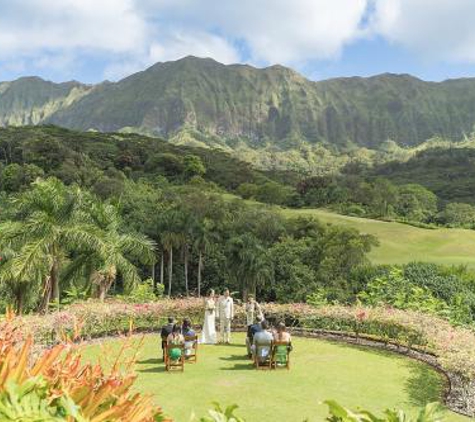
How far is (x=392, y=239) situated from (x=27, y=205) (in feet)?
181

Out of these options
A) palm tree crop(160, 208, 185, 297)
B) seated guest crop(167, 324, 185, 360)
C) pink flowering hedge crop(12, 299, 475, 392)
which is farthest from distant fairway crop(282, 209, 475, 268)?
seated guest crop(167, 324, 185, 360)

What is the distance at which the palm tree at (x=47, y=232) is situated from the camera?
67.3ft

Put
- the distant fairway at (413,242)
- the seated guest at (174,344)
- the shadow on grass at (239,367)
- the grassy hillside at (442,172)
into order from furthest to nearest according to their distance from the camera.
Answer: the grassy hillside at (442,172) → the distant fairway at (413,242) → the shadow on grass at (239,367) → the seated guest at (174,344)

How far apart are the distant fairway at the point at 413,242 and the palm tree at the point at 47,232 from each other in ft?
141

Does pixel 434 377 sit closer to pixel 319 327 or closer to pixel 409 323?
pixel 409 323

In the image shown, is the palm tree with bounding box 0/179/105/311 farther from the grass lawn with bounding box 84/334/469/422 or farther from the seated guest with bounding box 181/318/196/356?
the seated guest with bounding box 181/318/196/356

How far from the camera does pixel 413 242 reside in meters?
68.0

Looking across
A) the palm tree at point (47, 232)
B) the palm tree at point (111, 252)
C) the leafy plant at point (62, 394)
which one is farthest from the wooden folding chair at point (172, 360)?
the leafy plant at point (62, 394)

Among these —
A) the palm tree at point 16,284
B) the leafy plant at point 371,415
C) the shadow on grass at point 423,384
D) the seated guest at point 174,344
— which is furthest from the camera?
the palm tree at point 16,284

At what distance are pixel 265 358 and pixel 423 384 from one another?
4.06 m

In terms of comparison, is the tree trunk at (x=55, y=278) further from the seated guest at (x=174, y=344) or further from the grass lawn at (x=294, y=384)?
the seated guest at (x=174, y=344)

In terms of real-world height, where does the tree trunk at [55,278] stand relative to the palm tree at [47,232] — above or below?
below

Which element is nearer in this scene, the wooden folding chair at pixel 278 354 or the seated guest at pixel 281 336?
the wooden folding chair at pixel 278 354

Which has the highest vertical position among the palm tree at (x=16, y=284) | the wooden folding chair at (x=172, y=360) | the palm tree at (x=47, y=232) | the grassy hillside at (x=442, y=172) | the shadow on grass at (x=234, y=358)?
the grassy hillside at (x=442, y=172)
